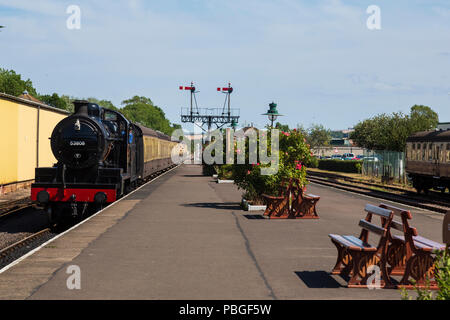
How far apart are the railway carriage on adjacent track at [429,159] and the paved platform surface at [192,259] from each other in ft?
36.7

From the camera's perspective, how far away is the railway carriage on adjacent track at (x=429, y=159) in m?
26.9

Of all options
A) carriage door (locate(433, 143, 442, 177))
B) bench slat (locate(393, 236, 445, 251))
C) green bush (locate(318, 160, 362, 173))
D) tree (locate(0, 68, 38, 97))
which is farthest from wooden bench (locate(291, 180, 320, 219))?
tree (locate(0, 68, 38, 97))

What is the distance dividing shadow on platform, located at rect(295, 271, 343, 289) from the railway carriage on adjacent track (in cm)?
1982

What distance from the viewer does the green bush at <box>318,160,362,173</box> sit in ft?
178

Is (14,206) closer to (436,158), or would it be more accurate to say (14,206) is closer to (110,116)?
(110,116)

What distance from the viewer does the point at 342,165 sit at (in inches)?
2345

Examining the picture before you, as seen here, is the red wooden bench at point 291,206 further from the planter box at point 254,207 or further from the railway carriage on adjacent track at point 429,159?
the railway carriage on adjacent track at point 429,159

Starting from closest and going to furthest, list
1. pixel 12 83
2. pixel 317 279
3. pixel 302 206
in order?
1. pixel 317 279
2. pixel 302 206
3. pixel 12 83

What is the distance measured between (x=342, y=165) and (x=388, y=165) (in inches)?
734

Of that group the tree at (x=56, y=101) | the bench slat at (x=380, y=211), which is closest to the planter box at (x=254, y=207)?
the bench slat at (x=380, y=211)

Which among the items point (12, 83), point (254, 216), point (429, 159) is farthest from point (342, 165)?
point (12, 83)
